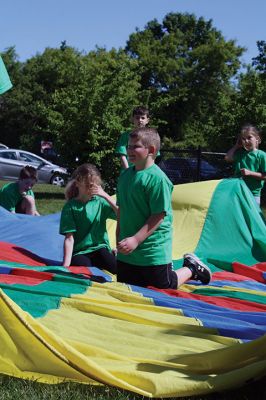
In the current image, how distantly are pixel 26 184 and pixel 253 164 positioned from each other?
287cm

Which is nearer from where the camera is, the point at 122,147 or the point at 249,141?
the point at 249,141

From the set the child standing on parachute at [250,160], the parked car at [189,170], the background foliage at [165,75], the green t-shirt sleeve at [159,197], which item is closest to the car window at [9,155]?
the background foliage at [165,75]

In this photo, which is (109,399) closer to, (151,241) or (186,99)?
→ (151,241)


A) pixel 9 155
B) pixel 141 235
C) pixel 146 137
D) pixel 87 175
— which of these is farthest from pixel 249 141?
pixel 9 155

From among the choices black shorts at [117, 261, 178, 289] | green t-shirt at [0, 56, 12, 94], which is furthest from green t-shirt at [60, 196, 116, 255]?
green t-shirt at [0, 56, 12, 94]

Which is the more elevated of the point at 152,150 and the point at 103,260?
the point at 152,150

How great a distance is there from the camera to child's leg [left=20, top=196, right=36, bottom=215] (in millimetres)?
7988

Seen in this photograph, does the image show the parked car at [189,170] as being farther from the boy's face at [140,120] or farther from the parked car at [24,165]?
the boy's face at [140,120]

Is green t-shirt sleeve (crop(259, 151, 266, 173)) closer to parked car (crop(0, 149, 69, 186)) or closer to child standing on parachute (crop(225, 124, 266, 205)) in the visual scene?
child standing on parachute (crop(225, 124, 266, 205))

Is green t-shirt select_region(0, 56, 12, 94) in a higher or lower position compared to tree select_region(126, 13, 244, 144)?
lower

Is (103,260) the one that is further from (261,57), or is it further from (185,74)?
(185,74)

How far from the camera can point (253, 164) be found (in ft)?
25.2

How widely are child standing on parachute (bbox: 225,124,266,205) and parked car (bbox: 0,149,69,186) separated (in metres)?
15.6

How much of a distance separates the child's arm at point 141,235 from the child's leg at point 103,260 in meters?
1.31
